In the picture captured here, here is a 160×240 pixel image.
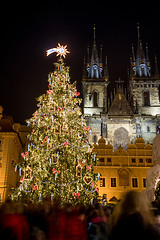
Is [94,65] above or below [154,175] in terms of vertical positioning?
above

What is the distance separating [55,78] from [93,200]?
8889mm

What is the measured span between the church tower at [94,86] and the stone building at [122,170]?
20963mm

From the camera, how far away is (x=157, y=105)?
53500 mm

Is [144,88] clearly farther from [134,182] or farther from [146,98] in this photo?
[134,182]

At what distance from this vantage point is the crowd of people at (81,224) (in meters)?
3.38

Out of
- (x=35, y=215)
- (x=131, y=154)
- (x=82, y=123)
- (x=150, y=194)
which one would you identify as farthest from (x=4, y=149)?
(x=35, y=215)

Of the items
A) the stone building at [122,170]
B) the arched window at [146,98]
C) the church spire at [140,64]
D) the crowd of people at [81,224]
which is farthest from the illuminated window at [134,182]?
the church spire at [140,64]

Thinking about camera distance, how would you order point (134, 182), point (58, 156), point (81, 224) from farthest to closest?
point (134, 182) → point (58, 156) → point (81, 224)

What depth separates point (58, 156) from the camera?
47.8ft

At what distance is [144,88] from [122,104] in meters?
6.60

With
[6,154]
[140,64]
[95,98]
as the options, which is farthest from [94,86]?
[6,154]

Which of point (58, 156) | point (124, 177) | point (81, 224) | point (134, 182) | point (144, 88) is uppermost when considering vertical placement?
point (144, 88)

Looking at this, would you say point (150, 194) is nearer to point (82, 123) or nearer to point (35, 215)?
point (82, 123)

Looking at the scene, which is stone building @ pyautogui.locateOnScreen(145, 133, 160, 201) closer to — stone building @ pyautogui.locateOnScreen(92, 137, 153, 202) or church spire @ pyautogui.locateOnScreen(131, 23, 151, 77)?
stone building @ pyautogui.locateOnScreen(92, 137, 153, 202)
